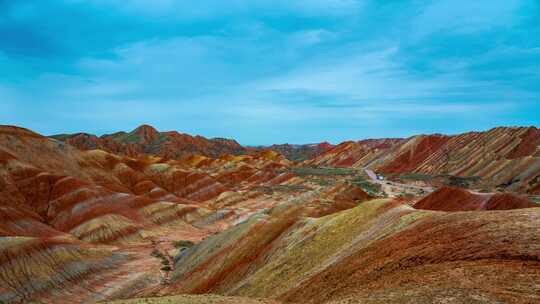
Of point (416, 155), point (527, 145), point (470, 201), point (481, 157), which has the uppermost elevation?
Result: point (416, 155)

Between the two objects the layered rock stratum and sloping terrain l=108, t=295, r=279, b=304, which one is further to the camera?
sloping terrain l=108, t=295, r=279, b=304

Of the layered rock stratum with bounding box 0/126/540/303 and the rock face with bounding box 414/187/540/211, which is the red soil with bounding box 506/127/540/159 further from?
the rock face with bounding box 414/187/540/211

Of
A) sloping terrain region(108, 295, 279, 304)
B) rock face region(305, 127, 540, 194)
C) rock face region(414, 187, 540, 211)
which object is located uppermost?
rock face region(305, 127, 540, 194)

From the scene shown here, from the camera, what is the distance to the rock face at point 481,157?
4213 inches

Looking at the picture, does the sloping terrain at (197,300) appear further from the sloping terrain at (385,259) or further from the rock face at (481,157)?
the rock face at (481,157)

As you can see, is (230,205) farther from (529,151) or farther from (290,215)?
(529,151)

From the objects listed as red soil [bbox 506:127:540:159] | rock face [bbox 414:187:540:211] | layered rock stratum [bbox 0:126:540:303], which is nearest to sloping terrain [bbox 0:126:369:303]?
layered rock stratum [bbox 0:126:540:303]

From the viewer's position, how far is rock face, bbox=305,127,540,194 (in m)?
107

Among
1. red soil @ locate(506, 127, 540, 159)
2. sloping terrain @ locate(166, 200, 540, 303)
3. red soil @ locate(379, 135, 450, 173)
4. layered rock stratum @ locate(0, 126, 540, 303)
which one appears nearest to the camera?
sloping terrain @ locate(166, 200, 540, 303)

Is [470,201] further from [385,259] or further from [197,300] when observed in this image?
[197,300]

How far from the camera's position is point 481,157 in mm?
137875

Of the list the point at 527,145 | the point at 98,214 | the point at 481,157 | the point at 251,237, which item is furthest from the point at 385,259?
the point at 481,157

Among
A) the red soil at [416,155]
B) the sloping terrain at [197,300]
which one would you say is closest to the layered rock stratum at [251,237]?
the sloping terrain at [197,300]

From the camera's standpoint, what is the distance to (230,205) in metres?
125
